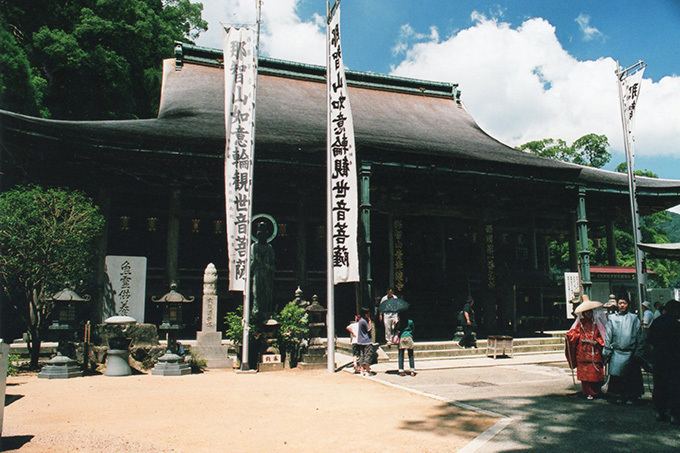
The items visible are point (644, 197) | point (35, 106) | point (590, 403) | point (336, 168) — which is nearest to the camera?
point (590, 403)

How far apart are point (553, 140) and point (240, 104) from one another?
36763 mm

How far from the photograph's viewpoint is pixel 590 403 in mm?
6969

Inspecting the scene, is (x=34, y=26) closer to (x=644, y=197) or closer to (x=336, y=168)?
(x=336, y=168)

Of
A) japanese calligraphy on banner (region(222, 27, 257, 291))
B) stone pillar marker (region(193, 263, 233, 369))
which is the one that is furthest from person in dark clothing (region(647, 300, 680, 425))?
stone pillar marker (region(193, 263, 233, 369))

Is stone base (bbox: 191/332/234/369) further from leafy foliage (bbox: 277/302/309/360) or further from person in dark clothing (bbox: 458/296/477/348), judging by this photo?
person in dark clothing (bbox: 458/296/477/348)

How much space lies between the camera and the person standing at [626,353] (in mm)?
6879

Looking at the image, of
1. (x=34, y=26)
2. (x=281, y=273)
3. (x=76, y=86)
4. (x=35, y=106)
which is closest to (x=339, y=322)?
(x=281, y=273)

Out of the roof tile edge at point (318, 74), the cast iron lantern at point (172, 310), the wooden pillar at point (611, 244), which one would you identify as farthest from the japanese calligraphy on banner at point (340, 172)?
the wooden pillar at point (611, 244)

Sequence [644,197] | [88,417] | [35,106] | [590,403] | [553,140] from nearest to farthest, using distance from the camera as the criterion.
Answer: [88,417] → [590,403] → [35,106] → [644,197] → [553,140]

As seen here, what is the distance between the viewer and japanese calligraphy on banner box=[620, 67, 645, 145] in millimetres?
14453

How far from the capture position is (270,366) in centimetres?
1101

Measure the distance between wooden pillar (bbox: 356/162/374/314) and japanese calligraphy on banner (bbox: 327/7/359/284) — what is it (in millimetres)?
1917

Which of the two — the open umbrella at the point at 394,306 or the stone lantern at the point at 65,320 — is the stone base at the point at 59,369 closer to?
the stone lantern at the point at 65,320

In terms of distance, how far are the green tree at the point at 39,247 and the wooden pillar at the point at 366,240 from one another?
753cm
